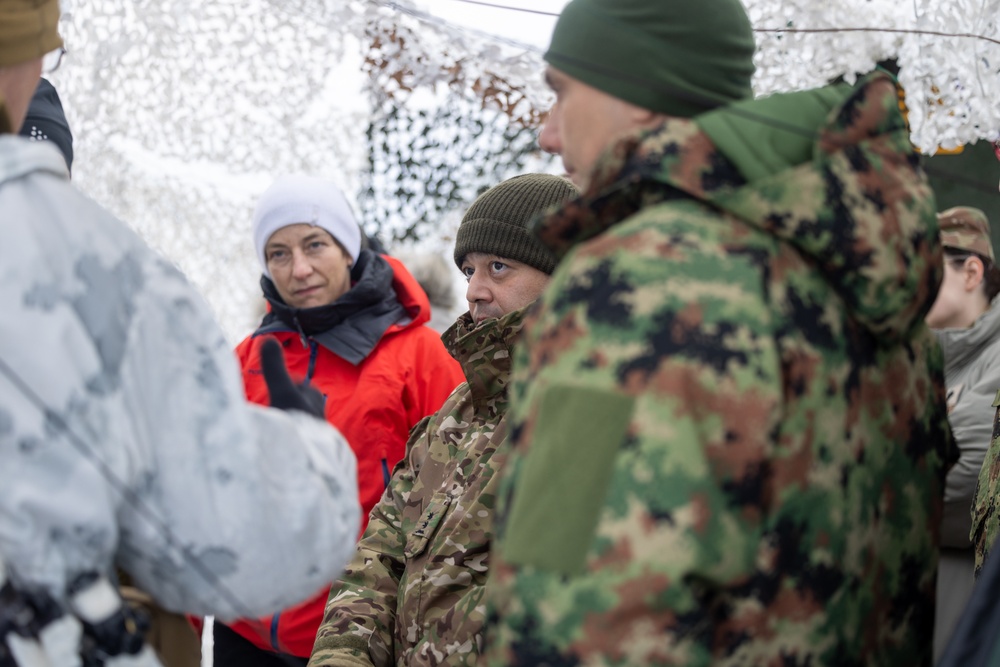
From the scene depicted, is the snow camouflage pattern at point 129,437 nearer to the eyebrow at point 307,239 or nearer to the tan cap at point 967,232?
the eyebrow at point 307,239

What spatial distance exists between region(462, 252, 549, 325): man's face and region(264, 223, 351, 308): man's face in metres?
0.86

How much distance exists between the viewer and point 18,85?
47.4 inches

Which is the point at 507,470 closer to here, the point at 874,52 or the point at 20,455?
the point at 20,455

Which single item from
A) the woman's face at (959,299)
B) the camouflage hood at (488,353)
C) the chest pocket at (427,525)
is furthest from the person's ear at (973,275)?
the chest pocket at (427,525)

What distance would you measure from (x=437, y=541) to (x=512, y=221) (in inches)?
28.8

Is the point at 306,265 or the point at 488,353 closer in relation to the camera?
the point at 488,353

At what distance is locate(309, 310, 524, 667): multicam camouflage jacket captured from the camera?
6.40 feet

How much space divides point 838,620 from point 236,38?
2310 millimetres

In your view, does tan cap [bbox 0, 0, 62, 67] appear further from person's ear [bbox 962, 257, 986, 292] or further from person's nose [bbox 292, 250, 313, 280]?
person's ear [bbox 962, 257, 986, 292]

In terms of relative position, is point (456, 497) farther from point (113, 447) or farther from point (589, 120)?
point (113, 447)

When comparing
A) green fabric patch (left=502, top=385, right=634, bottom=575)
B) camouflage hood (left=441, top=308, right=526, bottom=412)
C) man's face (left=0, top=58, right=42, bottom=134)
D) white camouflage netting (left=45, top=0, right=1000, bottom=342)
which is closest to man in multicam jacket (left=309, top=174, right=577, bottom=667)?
camouflage hood (left=441, top=308, right=526, bottom=412)

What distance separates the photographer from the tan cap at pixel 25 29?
3.77 feet

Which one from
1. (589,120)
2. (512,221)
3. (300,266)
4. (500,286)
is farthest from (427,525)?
A: (300,266)

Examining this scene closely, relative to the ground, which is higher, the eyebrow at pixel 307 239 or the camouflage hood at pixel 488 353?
the eyebrow at pixel 307 239
